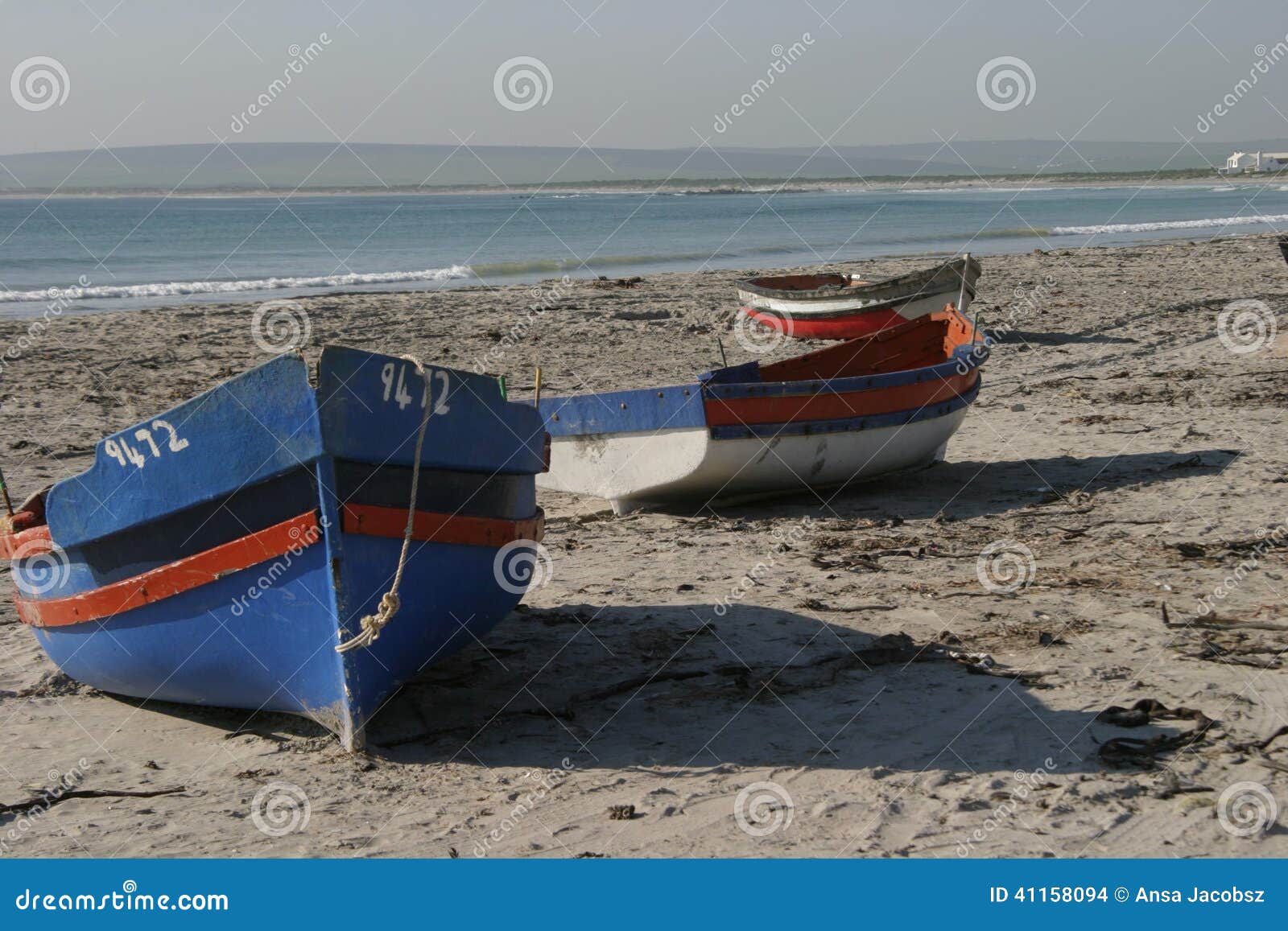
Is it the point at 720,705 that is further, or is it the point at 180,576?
the point at 720,705

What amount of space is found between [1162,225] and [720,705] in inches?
1576

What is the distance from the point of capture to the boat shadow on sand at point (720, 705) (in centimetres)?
457

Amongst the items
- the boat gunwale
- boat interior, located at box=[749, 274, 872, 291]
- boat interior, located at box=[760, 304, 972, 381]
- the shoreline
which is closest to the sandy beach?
boat interior, located at box=[760, 304, 972, 381]

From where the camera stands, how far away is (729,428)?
25.7ft

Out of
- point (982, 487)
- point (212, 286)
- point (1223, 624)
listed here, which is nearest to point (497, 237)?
point (212, 286)

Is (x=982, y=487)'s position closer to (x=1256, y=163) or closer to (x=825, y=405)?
(x=825, y=405)

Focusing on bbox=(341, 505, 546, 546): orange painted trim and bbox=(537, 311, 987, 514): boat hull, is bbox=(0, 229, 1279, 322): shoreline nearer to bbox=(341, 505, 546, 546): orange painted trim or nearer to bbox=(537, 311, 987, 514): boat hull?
bbox=(537, 311, 987, 514): boat hull

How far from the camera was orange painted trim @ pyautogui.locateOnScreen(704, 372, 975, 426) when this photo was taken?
780 centimetres

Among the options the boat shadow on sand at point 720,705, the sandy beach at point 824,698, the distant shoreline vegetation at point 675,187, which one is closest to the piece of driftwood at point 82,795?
the sandy beach at point 824,698

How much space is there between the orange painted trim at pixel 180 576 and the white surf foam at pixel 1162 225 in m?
37.2

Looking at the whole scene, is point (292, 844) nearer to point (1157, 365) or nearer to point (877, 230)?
point (1157, 365)

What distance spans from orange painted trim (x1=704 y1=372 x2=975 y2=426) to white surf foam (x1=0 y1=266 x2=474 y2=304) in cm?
1763

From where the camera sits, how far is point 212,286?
24.3 metres

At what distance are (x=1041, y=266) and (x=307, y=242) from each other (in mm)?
23557
